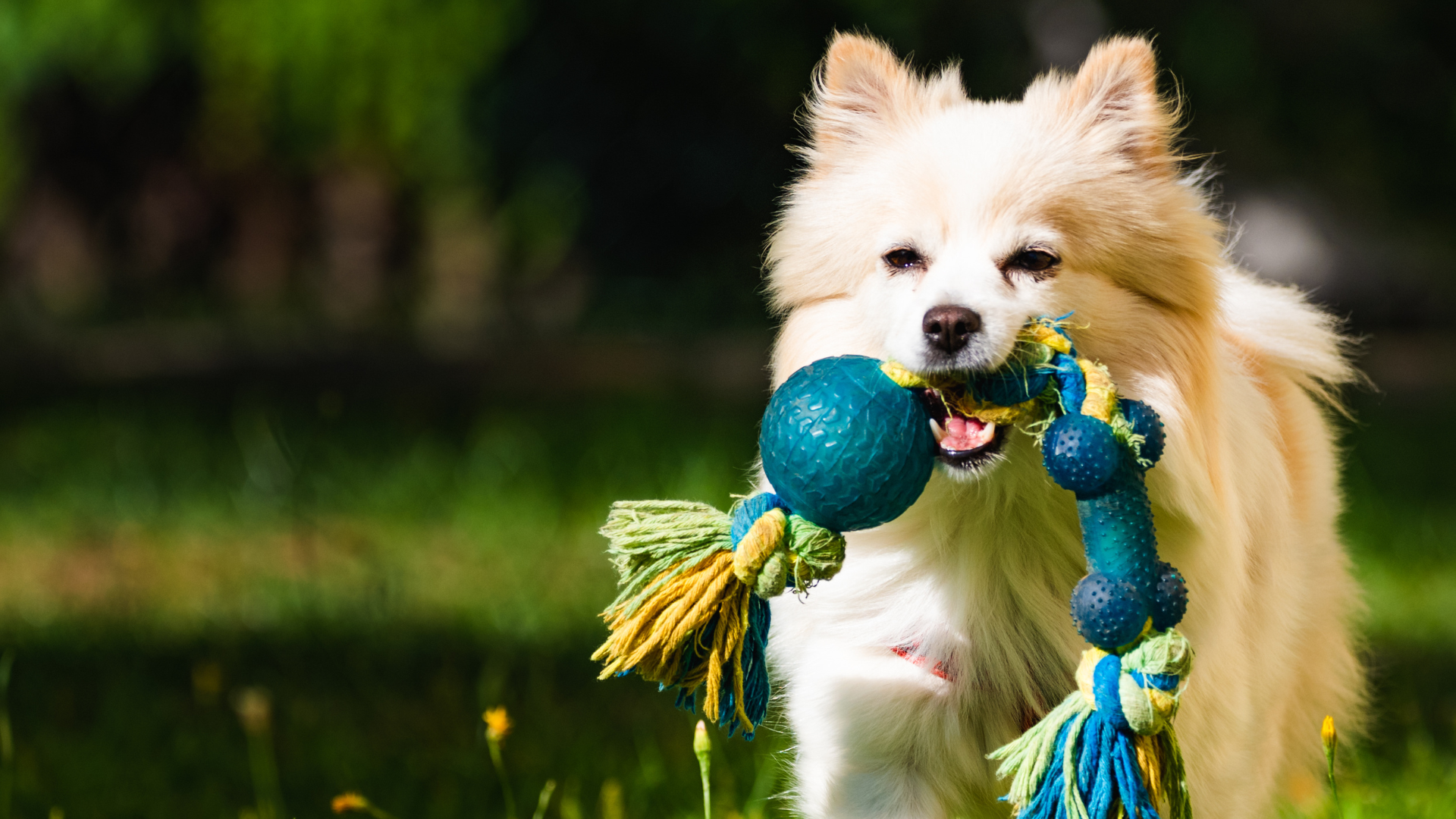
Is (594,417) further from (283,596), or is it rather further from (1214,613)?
(1214,613)

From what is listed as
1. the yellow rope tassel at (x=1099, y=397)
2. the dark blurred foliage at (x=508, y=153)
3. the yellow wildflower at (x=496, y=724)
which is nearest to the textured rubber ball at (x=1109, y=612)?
the yellow rope tassel at (x=1099, y=397)

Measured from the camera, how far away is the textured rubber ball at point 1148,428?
2.17m

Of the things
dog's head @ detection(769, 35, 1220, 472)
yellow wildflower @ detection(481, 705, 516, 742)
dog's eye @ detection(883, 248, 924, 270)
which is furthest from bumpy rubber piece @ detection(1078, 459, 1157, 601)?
yellow wildflower @ detection(481, 705, 516, 742)

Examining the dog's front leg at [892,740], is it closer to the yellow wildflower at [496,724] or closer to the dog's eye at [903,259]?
the yellow wildflower at [496,724]

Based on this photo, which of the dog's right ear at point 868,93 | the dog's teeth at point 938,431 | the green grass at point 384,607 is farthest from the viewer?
the green grass at point 384,607

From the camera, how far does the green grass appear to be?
359cm

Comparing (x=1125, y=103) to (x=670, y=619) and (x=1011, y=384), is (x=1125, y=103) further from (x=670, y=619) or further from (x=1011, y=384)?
(x=670, y=619)

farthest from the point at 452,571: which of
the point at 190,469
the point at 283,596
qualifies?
the point at 190,469

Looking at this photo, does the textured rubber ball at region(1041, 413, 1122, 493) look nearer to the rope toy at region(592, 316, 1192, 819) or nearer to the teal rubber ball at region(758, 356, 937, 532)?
the rope toy at region(592, 316, 1192, 819)

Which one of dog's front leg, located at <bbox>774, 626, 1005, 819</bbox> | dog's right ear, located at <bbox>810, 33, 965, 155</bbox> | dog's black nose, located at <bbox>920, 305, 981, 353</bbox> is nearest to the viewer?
dog's black nose, located at <bbox>920, 305, 981, 353</bbox>

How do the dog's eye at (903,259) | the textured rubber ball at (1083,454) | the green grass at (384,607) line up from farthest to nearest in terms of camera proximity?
the green grass at (384,607), the dog's eye at (903,259), the textured rubber ball at (1083,454)

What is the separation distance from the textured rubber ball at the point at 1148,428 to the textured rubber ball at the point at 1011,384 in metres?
0.16

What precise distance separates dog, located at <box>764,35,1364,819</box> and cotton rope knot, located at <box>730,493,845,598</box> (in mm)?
324

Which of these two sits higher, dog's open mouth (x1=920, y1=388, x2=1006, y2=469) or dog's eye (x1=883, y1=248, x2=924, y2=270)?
dog's eye (x1=883, y1=248, x2=924, y2=270)
